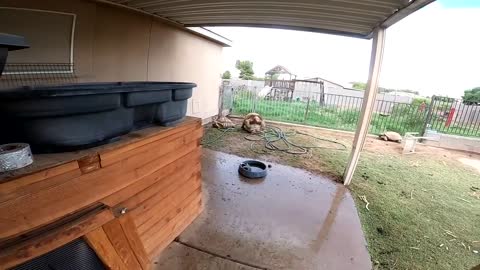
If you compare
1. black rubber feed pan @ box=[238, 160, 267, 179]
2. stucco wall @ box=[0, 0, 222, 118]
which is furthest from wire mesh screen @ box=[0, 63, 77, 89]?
black rubber feed pan @ box=[238, 160, 267, 179]

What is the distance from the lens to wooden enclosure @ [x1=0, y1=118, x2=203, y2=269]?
82 cm

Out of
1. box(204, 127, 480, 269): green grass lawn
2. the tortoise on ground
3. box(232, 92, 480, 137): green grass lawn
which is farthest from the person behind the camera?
box(232, 92, 480, 137): green grass lawn

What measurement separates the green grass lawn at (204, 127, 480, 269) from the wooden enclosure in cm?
205

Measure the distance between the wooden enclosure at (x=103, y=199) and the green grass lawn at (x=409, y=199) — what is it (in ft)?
6.72

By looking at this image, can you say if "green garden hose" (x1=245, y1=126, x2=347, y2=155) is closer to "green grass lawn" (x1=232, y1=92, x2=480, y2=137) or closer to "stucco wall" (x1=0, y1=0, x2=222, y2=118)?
"green grass lawn" (x1=232, y1=92, x2=480, y2=137)

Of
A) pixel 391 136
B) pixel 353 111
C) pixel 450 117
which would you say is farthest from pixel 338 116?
pixel 450 117

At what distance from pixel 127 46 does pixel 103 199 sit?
10.9 ft

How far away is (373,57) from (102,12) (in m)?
3.82

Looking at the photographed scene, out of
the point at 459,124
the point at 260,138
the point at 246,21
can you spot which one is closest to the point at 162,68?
the point at 246,21

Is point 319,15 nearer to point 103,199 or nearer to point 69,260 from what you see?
point 103,199

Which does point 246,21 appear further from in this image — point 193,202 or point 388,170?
point 388,170

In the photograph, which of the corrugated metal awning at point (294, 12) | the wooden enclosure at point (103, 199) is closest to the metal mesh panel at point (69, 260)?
the wooden enclosure at point (103, 199)

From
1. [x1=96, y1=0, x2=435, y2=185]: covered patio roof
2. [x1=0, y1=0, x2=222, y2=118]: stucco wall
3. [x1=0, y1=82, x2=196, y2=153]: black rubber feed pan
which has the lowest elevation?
[x1=0, y1=82, x2=196, y2=153]: black rubber feed pan

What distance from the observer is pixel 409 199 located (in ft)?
11.4
